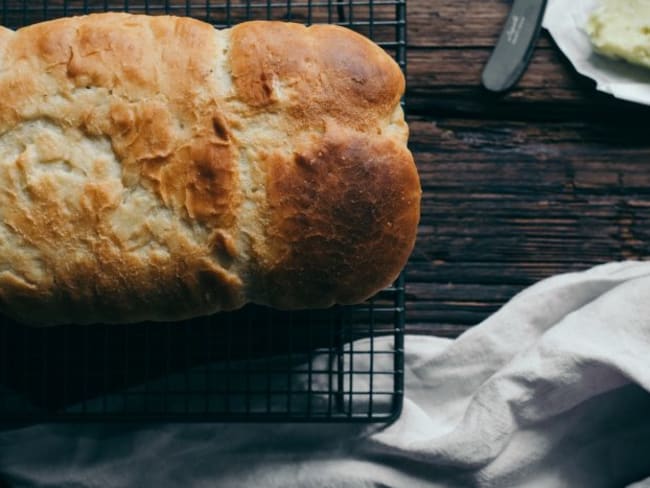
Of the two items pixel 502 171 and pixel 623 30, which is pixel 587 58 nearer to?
pixel 623 30

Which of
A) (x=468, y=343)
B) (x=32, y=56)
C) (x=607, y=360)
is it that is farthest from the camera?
(x=468, y=343)

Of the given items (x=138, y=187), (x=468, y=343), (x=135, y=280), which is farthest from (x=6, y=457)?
(x=468, y=343)

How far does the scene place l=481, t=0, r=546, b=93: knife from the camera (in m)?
2.28

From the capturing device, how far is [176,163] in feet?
6.00

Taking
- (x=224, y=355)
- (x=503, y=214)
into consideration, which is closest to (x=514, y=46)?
(x=503, y=214)

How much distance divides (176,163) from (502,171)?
2.99 ft

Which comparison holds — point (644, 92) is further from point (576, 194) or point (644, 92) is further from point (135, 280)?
point (135, 280)

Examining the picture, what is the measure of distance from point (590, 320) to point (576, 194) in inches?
13.9

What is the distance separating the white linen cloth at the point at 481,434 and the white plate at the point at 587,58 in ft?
1.49

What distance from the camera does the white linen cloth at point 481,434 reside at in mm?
2137

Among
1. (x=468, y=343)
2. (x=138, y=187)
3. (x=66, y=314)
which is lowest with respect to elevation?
(x=468, y=343)

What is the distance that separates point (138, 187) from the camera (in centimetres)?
184

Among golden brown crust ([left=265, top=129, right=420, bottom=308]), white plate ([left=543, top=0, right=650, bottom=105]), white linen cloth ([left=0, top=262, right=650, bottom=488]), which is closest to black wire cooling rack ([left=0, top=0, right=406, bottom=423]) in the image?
white linen cloth ([left=0, top=262, right=650, bottom=488])

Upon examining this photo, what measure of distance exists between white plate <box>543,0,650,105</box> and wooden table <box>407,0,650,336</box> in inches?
1.2
